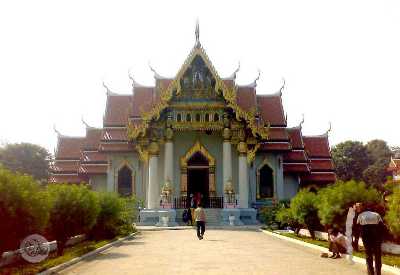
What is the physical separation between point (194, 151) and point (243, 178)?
319 cm

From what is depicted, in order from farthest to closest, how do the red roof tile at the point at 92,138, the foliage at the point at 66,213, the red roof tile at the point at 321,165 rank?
1. the red roof tile at the point at 321,165
2. the red roof tile at the point at 92,138
3. the foliage at the point at 66,213

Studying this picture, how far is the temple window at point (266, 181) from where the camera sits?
30.4 meters

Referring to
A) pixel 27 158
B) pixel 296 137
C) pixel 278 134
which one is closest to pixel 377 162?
pixel 296 137

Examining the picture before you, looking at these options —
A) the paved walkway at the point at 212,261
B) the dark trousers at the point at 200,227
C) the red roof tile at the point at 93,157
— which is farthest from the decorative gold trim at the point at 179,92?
the paved walkway at the point at 212,261

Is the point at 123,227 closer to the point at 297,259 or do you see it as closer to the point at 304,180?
the point at 297,259

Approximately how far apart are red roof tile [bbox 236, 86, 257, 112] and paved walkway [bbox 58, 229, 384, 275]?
59.0 ft

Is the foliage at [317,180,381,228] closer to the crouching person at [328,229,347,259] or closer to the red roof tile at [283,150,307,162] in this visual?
the crouching person at [328,229,347,259]

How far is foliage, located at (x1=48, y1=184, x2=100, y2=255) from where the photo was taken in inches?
514

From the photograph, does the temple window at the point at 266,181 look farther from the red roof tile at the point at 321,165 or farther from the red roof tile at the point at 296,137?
the red roof tile at the point at 321,165

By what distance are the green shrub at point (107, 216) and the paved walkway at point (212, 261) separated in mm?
2792

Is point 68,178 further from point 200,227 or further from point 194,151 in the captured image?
point 200,227

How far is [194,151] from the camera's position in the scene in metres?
28.9

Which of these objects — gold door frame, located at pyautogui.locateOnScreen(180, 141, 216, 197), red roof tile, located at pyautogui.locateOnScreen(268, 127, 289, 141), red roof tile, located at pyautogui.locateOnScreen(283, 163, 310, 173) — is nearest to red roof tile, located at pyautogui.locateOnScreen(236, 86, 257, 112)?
red roof tile, located at pyautogui.locateOnScreen(268, 127, 289, 141)

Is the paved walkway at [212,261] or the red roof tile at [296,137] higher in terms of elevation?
the red roof tile at [296,137]
